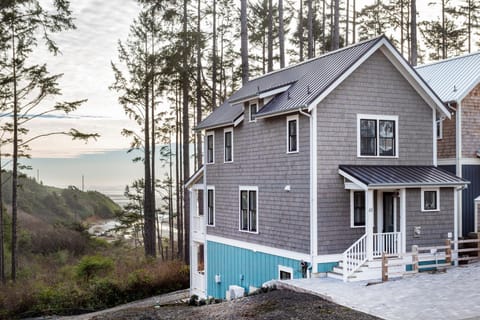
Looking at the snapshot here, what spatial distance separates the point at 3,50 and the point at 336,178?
18169mm

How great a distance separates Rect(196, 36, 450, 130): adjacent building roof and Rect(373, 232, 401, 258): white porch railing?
4.77m

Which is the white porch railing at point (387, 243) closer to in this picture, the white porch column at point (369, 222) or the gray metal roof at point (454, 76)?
the white porch column at point (369, 222)

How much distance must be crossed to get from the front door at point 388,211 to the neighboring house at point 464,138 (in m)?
4.38

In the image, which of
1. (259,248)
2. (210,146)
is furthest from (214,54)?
(259,248)

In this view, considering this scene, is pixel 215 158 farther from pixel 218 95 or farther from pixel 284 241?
pixel 218 95

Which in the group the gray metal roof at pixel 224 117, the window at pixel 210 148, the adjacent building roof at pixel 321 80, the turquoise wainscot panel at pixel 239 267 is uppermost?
the adjacent building roof at pixel 321 80

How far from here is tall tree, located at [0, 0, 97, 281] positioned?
24.6 meters

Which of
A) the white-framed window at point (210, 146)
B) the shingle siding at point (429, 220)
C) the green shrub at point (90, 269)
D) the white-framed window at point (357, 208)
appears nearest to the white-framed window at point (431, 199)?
the shingle siding at point (429, 220)

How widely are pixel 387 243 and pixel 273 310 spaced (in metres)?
5.77

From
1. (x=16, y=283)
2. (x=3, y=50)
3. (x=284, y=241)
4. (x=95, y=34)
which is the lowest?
(x=16, y=283)

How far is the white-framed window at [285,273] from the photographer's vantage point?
1808 centimetres

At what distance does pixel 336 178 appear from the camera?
17.4 meters

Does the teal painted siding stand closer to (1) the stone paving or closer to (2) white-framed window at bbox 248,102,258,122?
(1) the stone paving

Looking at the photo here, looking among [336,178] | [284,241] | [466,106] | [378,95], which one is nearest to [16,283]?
[284,241]
